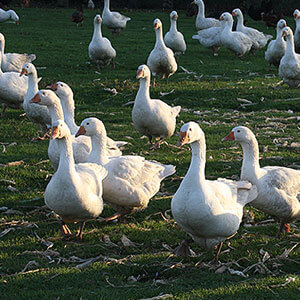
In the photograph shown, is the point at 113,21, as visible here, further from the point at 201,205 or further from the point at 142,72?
the point at 201,205

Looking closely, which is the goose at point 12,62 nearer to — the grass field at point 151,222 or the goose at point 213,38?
the grass field at point 151,222

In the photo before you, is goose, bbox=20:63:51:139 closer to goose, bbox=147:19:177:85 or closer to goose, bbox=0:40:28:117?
goose, bbox=0:40:28:117

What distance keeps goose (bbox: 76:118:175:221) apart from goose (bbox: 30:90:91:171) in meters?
0.63

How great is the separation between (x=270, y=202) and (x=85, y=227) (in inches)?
85.8

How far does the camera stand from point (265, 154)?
379 inches

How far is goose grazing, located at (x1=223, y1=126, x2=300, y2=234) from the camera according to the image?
659cm

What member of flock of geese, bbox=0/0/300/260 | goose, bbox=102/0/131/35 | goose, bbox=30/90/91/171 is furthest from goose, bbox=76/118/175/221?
goose, bbox=102/0/131/35

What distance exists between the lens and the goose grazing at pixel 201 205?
5699mm

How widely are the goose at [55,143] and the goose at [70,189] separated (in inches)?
48.1

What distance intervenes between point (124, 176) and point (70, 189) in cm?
93

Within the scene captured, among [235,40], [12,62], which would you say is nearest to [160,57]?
[12,62]

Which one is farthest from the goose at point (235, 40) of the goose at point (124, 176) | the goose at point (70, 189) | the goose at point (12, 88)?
the goose at point (70, 189)

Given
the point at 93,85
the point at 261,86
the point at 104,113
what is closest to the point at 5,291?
the point at 104,113

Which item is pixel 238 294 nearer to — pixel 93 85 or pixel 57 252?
pixel 57 252
